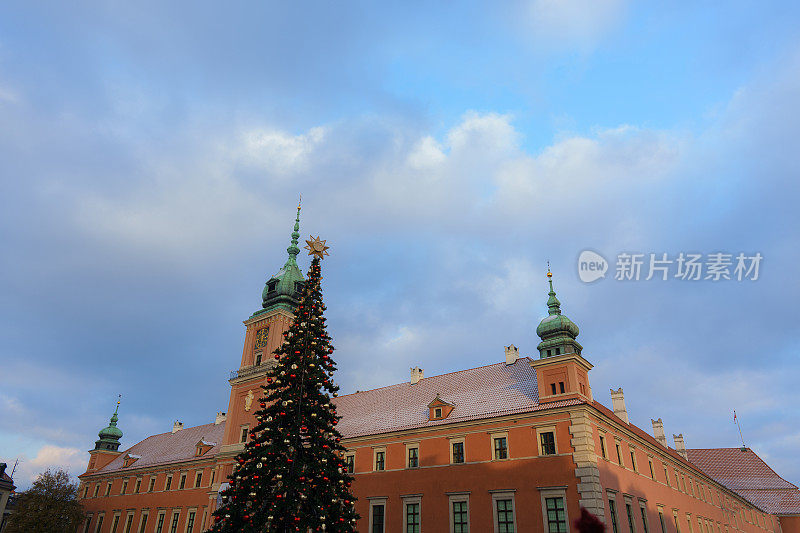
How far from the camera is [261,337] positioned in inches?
1838

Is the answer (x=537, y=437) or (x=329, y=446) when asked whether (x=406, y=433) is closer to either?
(x=537, y=437)

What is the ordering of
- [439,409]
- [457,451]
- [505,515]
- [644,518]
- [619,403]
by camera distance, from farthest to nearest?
[619,403], [439,409], [457,451], [644,518], [505,515]

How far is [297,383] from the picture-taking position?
71.6ft

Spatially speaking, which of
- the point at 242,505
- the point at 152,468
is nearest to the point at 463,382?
the point at 242,505

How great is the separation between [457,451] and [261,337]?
2234 centimetres

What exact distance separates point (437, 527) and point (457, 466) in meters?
3.50

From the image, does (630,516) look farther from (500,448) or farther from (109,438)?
(109,438)

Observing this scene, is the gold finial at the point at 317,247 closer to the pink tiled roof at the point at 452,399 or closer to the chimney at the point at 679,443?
the pink tiled roof at the point at 452,399

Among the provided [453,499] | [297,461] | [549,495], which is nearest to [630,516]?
[549,495]

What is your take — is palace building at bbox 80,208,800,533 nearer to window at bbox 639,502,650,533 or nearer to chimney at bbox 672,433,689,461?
window at bbox 639,502,650,533

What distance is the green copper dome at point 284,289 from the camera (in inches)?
1849

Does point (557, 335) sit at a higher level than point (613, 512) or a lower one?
higher

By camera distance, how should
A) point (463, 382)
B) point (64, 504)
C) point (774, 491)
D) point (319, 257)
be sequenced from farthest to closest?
point (774, 491) < point (64, 504) < point (463, 382) < point (319, 257)

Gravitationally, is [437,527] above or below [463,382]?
below
